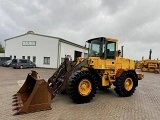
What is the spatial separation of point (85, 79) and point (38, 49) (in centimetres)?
2733

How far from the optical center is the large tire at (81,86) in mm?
7301

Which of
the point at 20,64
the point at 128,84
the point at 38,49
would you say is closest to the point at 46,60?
the point at 38,49

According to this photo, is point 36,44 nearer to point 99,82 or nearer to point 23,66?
point 23,66

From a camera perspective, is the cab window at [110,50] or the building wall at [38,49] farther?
the building wall at [38,49]

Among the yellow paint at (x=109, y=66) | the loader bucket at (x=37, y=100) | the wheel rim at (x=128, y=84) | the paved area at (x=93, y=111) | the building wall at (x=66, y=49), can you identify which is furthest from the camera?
the building wall at (x=66, y=49)

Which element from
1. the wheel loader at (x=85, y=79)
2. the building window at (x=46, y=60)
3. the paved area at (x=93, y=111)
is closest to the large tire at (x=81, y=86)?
the wheel loader at (x=85, y=79)

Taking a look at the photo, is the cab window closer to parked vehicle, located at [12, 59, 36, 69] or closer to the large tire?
the large tire

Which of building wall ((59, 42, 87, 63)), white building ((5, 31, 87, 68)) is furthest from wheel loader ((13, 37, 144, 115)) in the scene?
building wall ((59, 42, 87, 63))

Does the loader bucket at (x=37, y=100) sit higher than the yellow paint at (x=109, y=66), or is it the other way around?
the yellow paint at (x=109, y=66)

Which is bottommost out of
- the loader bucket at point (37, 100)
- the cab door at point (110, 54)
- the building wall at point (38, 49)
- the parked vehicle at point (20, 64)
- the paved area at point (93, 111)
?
the paved area at point (93, 111)

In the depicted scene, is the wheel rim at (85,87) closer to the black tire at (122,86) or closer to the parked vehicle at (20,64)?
the black tire at (122,86)

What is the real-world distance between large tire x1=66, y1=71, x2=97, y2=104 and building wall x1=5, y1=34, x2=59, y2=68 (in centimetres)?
2451

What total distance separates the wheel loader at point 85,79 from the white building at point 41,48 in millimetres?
21385

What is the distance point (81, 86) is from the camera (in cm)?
762
